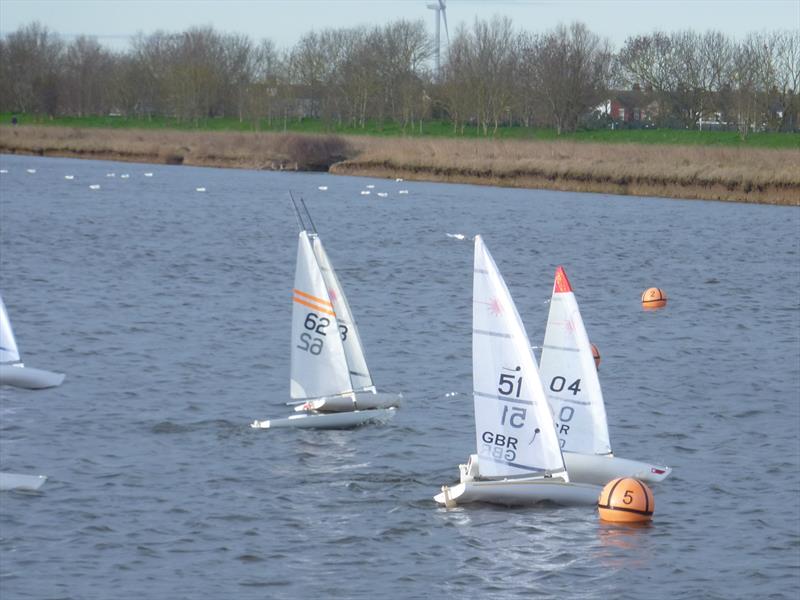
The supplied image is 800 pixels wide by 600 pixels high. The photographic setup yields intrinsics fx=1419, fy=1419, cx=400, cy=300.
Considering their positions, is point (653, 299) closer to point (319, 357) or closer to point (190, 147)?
point (319, 357)

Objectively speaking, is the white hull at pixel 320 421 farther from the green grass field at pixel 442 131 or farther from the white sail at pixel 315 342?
the green grass field at pixel 442 131

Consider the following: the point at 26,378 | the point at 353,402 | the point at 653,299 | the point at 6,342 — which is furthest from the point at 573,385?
the point at 653,299

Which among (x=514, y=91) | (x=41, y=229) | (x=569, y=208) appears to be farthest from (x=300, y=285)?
(x=514, y=91)

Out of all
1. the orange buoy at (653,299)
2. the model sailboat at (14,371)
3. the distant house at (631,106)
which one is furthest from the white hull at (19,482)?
A: the distant house at (631,106)

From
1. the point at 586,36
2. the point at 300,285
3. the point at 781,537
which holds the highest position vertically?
the point at 586,36

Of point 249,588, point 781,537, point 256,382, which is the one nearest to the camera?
point 249,588

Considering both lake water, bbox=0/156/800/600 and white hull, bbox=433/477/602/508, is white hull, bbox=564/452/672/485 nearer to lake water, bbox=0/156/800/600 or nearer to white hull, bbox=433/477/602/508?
lake water, bbox=0/156/800/600

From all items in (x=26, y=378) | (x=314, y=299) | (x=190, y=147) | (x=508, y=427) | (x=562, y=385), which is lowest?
(x=26, y=378)

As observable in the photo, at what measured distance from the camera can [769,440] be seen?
23.3 meters

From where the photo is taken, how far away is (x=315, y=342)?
22812mm

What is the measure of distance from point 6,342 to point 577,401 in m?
10.6

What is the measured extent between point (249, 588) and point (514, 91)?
364 feet

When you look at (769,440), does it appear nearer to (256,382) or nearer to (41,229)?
(256,382)

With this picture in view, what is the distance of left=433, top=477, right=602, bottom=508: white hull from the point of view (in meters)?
18.2
